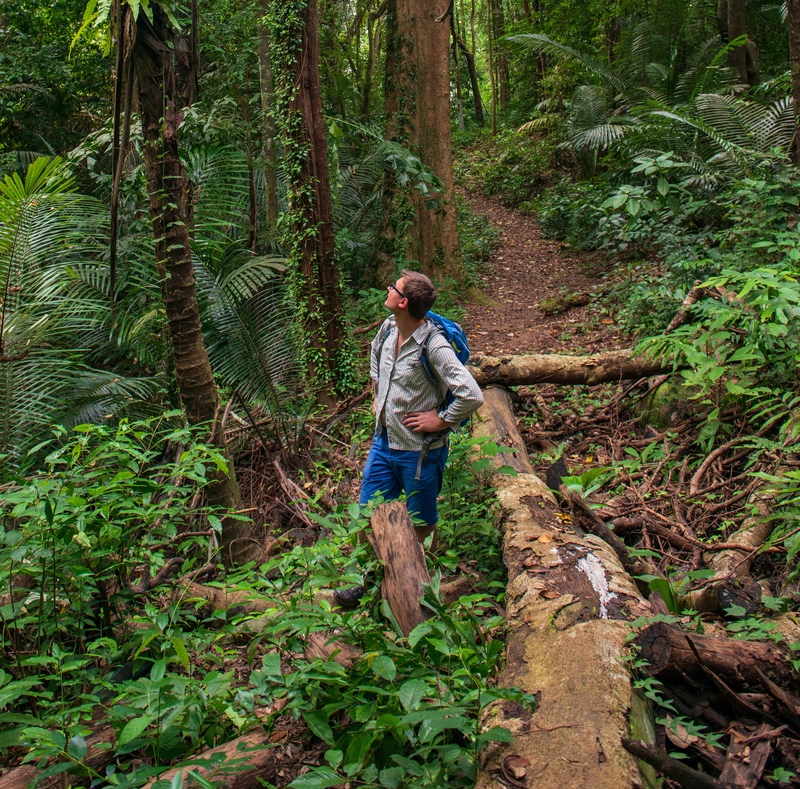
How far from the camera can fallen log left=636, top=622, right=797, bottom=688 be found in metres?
2.49

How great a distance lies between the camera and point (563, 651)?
8.79 ft

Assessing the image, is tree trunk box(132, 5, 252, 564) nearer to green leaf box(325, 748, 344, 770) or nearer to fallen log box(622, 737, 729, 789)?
green leaf box(325, 748, 344, 770)

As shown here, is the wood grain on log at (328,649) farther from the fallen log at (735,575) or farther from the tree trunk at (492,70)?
the tree trunk at (492,70)

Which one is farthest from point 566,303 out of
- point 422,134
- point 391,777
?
point 391,777

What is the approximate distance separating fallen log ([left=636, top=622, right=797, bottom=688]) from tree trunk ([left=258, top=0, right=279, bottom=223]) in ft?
25.3

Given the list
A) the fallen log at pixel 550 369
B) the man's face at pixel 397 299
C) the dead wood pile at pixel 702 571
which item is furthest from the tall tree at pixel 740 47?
the man's face at pixel 397 299

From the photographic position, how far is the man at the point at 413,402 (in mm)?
3738

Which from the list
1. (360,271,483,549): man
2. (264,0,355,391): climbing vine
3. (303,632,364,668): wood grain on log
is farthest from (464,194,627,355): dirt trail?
(303,632,364,668): wood grain on log

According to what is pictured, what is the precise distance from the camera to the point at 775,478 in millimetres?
3260

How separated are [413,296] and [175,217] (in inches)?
58.7

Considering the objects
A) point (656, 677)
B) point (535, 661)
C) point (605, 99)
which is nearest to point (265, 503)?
point (535, 661)

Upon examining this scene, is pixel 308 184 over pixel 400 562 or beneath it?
over

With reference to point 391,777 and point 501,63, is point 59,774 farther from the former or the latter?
point 501,63

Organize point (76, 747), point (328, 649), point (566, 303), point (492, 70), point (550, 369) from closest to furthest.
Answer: point (76, 747)
point (328, 649)
point (550, 369)
point (566, 303)
point (492, 70)
